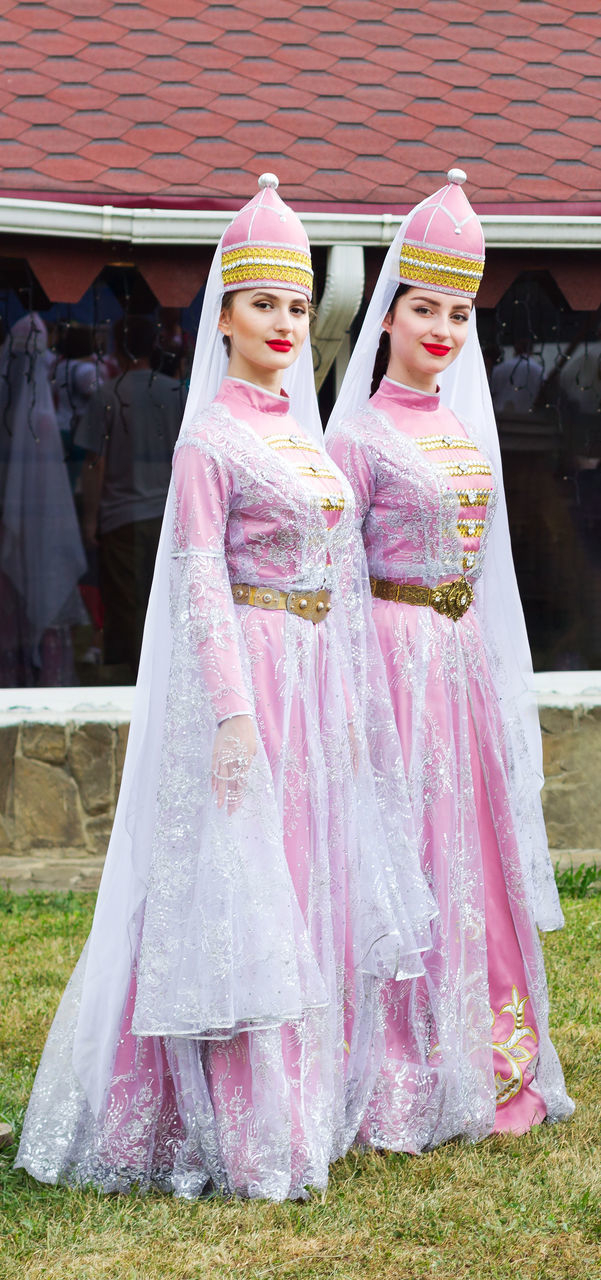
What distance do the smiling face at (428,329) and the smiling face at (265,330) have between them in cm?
36

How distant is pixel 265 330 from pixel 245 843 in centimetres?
110

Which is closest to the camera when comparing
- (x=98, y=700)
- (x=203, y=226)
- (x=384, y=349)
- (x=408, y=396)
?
(x=408, y=396)

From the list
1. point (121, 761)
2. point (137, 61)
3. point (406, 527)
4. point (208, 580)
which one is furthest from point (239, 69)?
point (208, 580)

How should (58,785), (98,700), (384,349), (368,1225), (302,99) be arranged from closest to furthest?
1. (368,1225)
2. (384,349)
3. (58,785)
4. (98,700)
5. (302,99)

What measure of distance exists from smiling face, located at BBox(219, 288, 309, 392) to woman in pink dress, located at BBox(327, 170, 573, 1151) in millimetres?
338

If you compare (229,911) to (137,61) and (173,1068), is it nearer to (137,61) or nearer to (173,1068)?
(173,1068)

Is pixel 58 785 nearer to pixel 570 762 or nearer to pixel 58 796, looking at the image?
pixel 58 796

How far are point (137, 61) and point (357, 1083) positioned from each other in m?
4.70

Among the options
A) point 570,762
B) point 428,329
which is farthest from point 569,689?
point 428,329

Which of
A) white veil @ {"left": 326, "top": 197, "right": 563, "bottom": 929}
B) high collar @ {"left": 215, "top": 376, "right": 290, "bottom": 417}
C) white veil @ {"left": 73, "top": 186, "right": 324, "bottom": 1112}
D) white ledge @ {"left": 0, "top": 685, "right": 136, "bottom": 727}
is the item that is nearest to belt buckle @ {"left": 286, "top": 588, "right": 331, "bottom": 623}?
white veil @ {"left": 73, "top": 186, "right": 324, "bottom": 1112}

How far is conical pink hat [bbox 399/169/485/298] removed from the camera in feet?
12.2

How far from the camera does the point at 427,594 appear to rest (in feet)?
12.3

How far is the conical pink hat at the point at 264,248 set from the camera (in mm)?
3424

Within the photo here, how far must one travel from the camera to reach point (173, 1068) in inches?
131
